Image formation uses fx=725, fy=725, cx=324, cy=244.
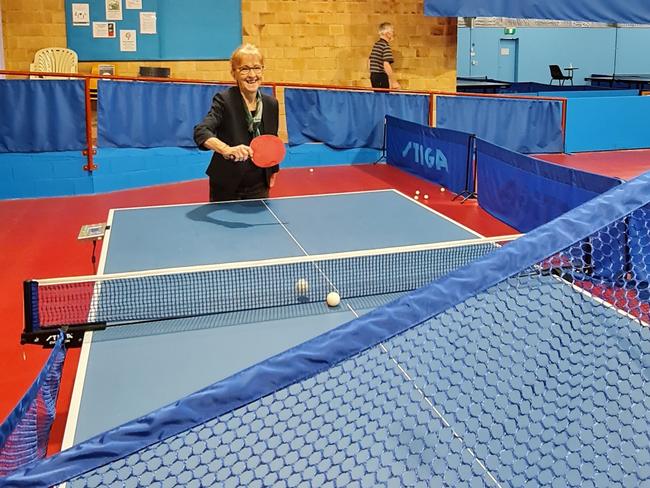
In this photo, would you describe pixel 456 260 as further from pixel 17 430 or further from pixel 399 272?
pixel 17 430

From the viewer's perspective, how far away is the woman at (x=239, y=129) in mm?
4203

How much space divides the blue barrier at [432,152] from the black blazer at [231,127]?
419 cm

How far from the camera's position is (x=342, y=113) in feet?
35.7

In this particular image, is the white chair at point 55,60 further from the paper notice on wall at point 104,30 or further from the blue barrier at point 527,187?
the blue barrier at point 527,187

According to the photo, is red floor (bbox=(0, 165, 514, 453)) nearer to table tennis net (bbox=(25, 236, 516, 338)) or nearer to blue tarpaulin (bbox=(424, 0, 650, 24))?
table tennis net (bbox=(25, 236, 516, 338))

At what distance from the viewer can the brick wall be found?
11.2 metres

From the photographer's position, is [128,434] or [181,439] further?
[181,439]

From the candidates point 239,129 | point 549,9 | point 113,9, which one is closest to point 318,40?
point 113,9

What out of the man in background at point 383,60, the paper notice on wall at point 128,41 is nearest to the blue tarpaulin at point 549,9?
the man in background at point 383,60

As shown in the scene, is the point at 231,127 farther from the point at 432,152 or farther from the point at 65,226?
the point at 432,152

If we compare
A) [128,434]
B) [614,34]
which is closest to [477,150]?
[128,434]

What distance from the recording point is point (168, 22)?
1166 cm

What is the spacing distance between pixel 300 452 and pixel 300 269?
1.53 metres

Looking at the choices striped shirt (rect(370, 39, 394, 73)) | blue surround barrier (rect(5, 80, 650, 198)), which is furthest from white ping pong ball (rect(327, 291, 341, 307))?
striped shirt (rect(370, 39, 394, 73))
